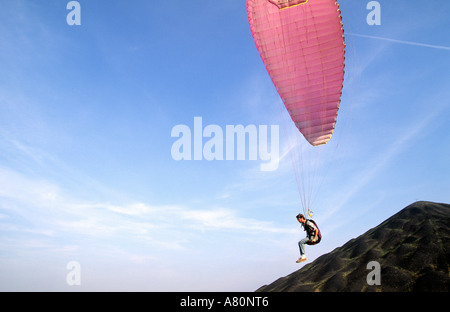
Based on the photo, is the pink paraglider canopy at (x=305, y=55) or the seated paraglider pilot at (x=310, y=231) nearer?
the seated paraglider pilot at (x=310, y=231)

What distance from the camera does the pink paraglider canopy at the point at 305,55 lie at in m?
17.3

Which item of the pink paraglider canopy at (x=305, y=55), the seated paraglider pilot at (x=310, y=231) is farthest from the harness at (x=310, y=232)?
the pink paraglider canopy at (x=305, y=55)

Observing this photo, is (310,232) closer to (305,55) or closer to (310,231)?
(310,231)

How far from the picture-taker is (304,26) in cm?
1780

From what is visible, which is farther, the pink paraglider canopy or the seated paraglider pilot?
the pink paraglider canopy

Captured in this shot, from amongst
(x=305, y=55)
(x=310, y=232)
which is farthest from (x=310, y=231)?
(x=305, y=55)

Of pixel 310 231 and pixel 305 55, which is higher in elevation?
pixel 305 55

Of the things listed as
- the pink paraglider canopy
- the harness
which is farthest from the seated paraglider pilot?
the pink paraglider canopy

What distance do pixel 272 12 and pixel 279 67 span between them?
3457 millimetres

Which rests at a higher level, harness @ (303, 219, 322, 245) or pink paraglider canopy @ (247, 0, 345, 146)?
pink paraglider canopy @ (247, 0, 345, 146)

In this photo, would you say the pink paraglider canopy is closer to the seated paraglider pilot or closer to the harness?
the seated paraglider pilot

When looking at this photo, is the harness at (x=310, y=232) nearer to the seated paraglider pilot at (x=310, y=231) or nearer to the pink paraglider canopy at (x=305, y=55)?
the seated paraglider pilot at (x=310, y=231)

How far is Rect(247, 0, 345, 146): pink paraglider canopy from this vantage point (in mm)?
17328

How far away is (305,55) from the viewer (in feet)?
61.1
